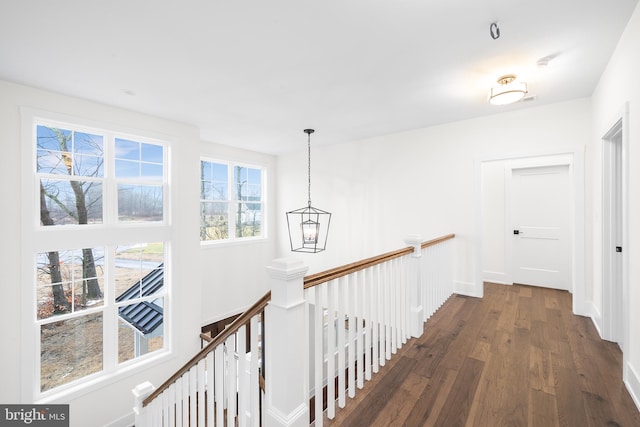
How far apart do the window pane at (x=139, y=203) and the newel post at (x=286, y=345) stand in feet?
10.5

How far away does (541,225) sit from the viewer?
15.4 ft

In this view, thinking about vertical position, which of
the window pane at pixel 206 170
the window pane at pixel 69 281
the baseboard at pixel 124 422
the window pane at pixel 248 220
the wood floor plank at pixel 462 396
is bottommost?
the baseboard at pixel 124 422

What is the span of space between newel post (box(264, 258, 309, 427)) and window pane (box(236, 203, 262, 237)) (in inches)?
174

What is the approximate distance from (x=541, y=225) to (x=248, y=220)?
532cm

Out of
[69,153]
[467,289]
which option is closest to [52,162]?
[69,153]

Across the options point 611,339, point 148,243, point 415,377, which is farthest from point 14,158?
point 611,339

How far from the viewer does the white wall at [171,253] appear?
2812 mm

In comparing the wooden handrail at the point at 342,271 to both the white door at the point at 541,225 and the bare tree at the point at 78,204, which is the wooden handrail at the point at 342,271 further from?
the white door at the point at 541,225

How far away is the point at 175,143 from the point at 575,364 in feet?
16.5

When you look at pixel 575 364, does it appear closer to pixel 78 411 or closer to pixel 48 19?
pixel 48 19

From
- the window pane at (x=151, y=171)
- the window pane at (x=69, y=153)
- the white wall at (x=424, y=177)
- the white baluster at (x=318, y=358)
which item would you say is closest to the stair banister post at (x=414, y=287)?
the white baluster at (x=318, y=358)

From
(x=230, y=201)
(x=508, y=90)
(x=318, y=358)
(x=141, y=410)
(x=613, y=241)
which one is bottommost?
(x=141, y=410)

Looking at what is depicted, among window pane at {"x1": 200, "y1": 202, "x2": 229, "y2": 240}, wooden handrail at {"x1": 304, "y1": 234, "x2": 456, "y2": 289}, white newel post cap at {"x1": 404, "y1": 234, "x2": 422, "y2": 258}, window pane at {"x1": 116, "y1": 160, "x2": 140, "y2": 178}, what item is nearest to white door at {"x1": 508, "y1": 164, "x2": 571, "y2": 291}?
white newel post cap at {"x1": 404, "y1": 234, "x2": 422, "y2": 258}

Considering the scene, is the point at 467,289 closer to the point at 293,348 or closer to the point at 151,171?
the point at 293,348
